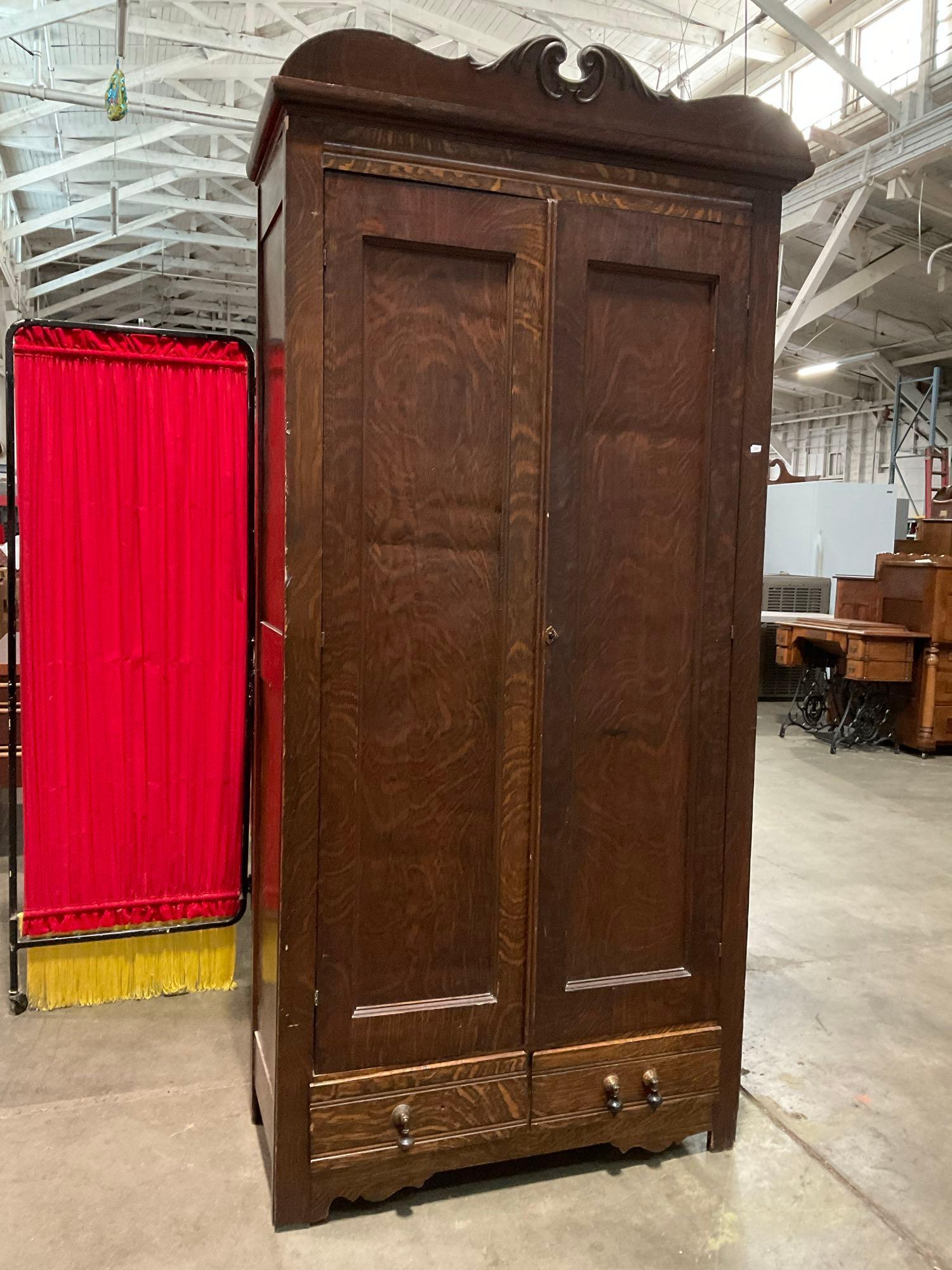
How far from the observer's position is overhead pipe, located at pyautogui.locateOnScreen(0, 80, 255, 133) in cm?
600

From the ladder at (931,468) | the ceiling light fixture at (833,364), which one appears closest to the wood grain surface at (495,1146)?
the ladder at (931,468)

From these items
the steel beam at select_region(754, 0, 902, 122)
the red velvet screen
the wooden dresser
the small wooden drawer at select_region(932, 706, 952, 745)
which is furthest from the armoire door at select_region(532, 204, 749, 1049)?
the small wooden drawer at select_region(932, 706, 952, 745)

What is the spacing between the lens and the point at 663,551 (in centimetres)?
Answer: 193

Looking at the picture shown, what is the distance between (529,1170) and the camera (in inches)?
79.4

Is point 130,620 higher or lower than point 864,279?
lower

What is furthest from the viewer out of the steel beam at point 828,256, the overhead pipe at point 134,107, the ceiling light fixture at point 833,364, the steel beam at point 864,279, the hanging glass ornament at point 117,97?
the ceiling light fixture at point 833,364

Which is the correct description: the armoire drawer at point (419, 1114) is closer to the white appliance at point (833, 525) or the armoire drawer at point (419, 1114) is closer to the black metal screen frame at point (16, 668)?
the black metal screen frame at point (16, 668)

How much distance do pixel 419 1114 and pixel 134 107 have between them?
722cm

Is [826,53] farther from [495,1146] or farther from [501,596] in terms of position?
[495,1146]

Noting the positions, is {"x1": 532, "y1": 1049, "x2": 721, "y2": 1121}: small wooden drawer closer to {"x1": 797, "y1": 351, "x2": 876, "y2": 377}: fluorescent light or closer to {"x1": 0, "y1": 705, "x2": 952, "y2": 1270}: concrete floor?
{"x1": 0, "y1": 705, "x2": 952, "y2": 1270}: concrete floor

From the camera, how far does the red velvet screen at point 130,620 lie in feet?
8.18

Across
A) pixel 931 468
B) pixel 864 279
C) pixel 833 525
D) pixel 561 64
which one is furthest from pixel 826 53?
pixel 931 468

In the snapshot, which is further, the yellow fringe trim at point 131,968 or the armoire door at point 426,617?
the yellow fringe trim at point 131,968

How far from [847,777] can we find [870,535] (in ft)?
16.0
